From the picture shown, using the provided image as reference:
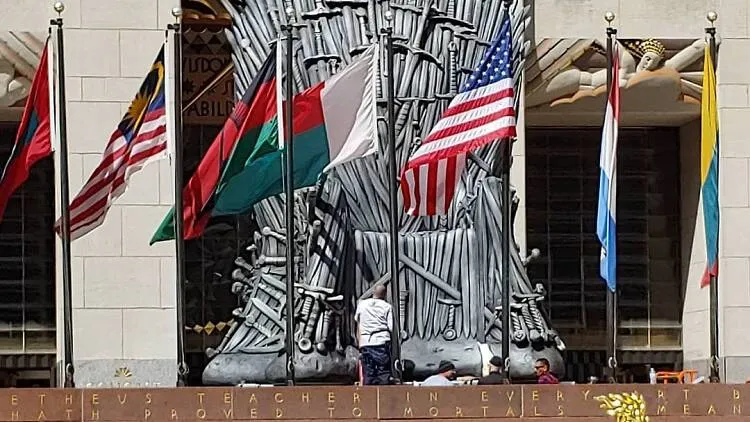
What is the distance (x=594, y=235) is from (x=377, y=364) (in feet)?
28.9

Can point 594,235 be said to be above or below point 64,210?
below

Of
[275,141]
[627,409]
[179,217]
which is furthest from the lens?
[179,217]

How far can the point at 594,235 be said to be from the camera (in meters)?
30.3

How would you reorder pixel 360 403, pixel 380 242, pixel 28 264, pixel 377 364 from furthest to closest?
pixel 28 264 → pixel 380 242 → pixel 377 364 → pixel 360 403

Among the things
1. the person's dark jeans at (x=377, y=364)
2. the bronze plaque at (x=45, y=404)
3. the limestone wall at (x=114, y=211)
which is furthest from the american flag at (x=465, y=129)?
the limestone wall at (x=114, y=211)

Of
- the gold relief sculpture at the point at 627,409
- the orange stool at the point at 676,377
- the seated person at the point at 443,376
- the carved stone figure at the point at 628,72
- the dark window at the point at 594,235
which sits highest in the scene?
the carved stone figure at the point at 628,72

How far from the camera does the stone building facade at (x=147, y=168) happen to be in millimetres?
25984

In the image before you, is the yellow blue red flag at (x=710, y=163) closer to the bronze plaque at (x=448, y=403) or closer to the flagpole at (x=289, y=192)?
the bronze plaque at (x=448, y=403)

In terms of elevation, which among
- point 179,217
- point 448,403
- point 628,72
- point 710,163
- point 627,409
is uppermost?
point 628,72

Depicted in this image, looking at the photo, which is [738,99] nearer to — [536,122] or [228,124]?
[536,122]

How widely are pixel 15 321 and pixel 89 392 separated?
8598 millimetres

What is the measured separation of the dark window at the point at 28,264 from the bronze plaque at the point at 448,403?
9.63 metres

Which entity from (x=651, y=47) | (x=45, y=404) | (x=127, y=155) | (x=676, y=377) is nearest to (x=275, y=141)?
(x=127, y=155)

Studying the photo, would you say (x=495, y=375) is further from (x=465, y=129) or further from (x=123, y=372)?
(x=123, y=372)
